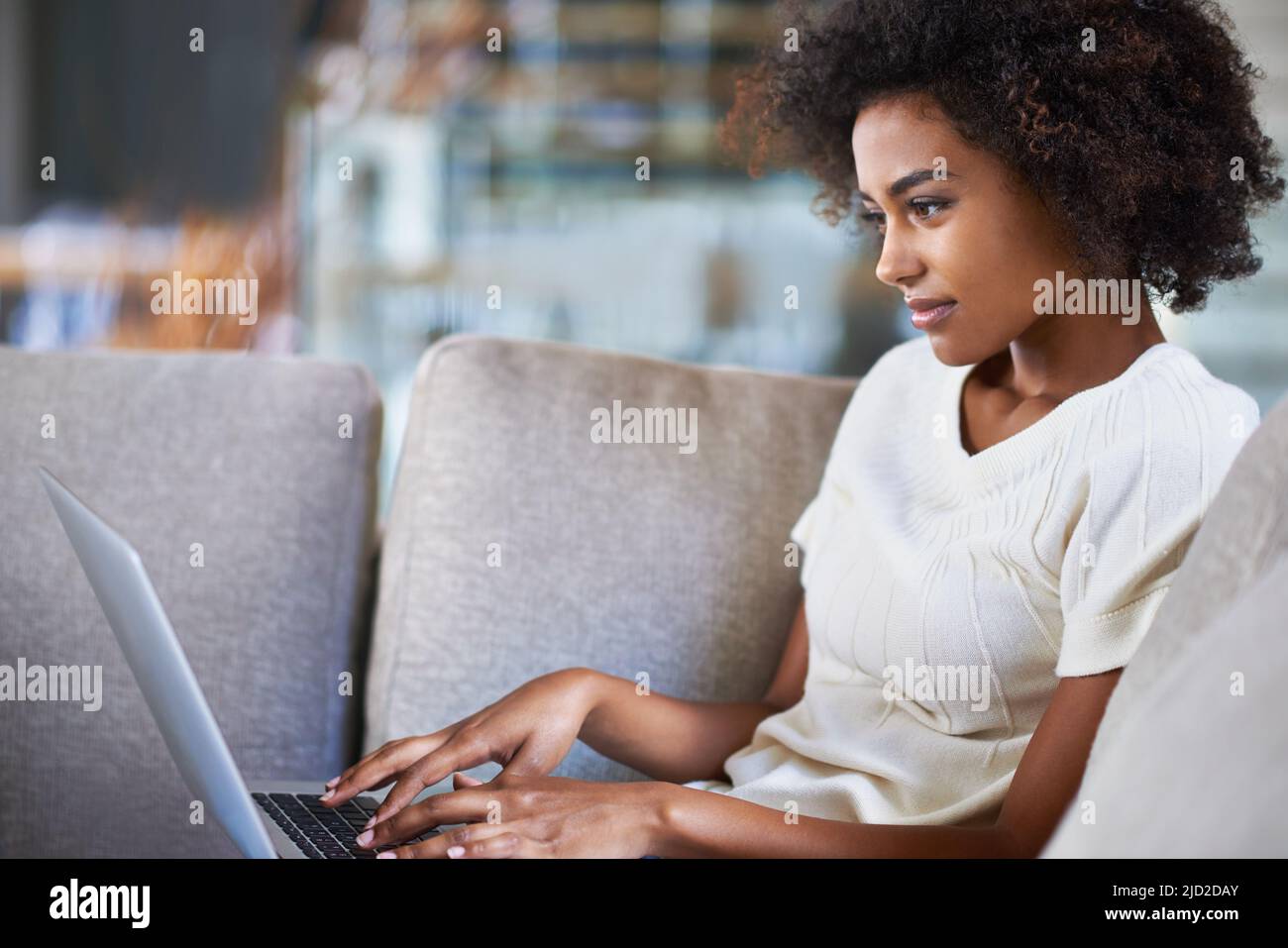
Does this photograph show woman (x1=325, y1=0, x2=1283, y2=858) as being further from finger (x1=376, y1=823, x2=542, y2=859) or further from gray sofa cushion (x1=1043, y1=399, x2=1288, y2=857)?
gray sofa cushion (x1=1043, y1=399, x2=1288, y2=857)

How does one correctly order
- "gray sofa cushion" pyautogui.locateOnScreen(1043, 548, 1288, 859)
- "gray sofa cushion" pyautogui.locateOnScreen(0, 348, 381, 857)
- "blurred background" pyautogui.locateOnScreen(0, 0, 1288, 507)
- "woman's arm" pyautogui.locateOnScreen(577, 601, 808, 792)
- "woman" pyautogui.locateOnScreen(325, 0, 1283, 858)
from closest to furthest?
"gray sofa cushion" pyautogui.locateOnScreen(1043, 548, 1288, 859) < "woman" pyautogui.locateOnScreen(325, 0, 1283, 858) < "woman's arm" pyautogui.locateOnScreen(577, 601, 808, 792) < "gray sofa cushion" pyautogui.locateOnScreen(0, 348, 381, 857) < "blurred background" pyautogui.locateOnScreen(0, 0, 1288, 507)

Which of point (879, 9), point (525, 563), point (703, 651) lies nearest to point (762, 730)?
point (703, 651)

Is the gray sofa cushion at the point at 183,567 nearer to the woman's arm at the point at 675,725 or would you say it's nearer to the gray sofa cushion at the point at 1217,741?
the woman's arm at the point at 675,725

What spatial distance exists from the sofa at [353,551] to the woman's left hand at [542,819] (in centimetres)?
42

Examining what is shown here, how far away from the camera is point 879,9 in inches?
43.3

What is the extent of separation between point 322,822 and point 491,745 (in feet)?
0.45

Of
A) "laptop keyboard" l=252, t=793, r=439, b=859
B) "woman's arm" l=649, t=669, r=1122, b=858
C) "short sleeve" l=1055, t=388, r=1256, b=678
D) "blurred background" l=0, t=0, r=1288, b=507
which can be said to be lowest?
"laptop keyboard" l=252, t=793, r=439, b=859

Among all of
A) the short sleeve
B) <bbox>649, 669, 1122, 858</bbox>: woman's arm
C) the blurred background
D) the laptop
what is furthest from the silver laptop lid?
the blurred background

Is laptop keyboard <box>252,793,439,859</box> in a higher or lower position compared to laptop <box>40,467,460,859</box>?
lower

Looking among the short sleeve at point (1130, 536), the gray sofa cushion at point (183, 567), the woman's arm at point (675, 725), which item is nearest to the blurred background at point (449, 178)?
the gray sofa cushion at point (183, 567)

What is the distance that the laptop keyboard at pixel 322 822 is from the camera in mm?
913

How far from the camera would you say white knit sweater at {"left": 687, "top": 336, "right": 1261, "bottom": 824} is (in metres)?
0.87

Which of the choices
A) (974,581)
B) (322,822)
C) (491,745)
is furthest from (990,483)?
(322,822)
